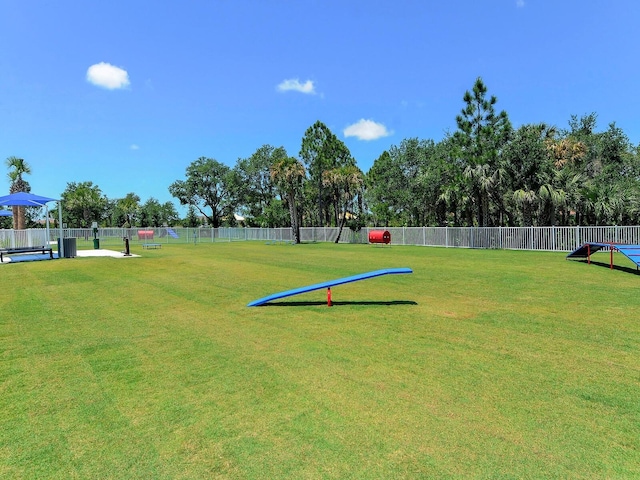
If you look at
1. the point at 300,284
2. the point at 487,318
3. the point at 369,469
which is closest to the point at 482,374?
the point at 369,469

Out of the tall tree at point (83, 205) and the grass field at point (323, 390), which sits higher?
the tall tree at point (83, 205)

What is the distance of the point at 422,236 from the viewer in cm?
2952

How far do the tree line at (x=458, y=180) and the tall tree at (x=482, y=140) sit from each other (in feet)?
0.21

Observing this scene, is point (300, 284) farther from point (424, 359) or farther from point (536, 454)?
point (536, 454)

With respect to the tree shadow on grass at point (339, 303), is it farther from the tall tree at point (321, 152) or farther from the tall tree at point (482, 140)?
the tall tree at point (321, 152)

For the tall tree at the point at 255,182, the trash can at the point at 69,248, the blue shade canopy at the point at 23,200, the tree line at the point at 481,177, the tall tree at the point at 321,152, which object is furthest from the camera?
the tall tree at the point at 255,182

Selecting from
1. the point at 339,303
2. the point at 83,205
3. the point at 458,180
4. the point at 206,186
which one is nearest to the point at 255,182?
the point at 206,186

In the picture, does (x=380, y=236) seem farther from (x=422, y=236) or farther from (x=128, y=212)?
(x=128, y=212)

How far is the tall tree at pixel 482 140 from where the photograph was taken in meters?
26.3

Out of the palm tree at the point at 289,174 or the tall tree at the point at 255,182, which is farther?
the tall tree at the point at 255,182

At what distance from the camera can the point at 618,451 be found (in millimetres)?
2490

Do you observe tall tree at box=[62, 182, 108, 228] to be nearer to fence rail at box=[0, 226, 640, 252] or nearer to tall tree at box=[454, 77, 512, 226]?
fence rail at box=[0, 226, 640, 252]

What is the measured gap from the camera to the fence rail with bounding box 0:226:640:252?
2060cm

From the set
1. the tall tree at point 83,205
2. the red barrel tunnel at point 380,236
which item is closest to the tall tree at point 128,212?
the tall tree at point 83,205
